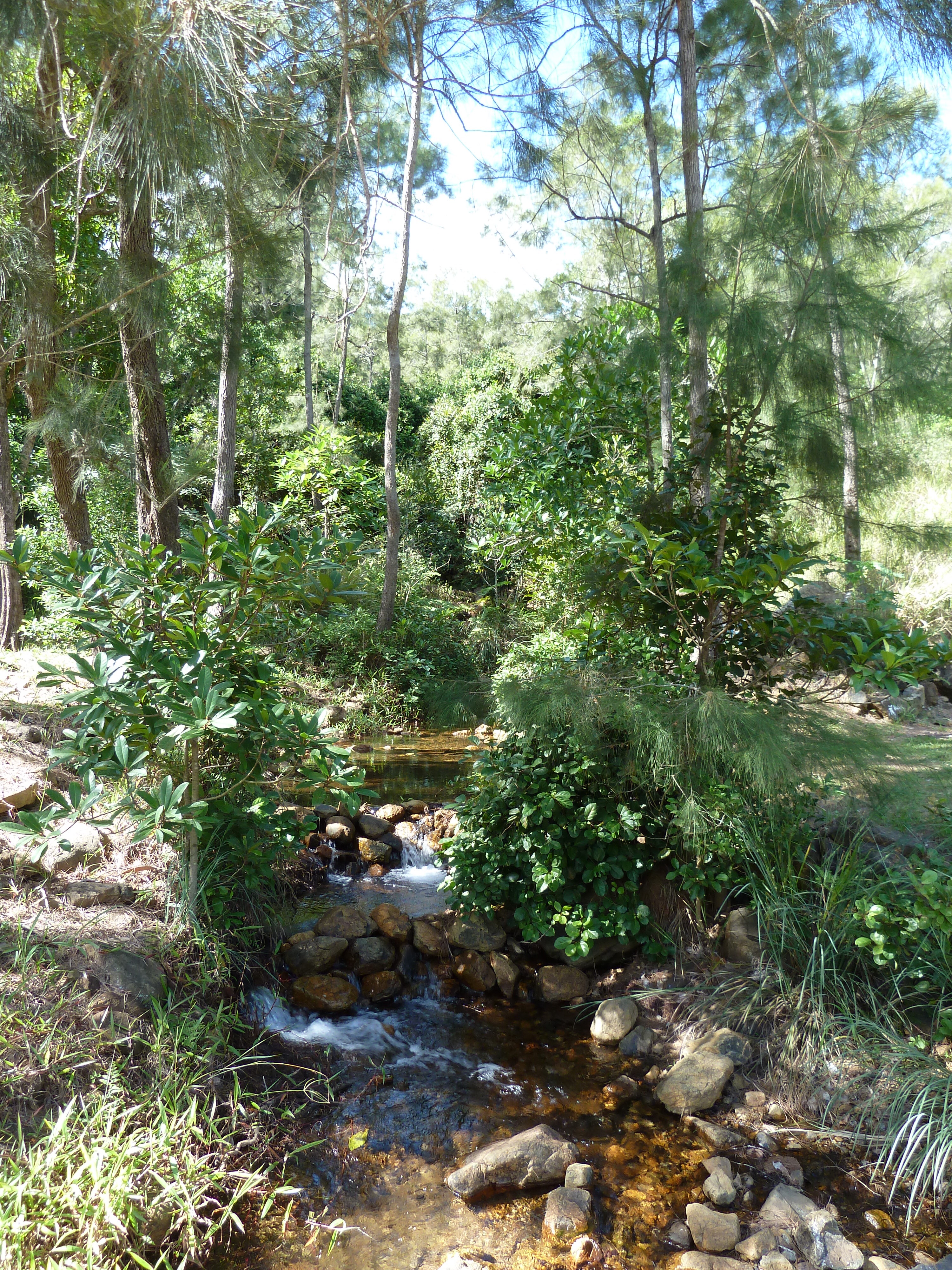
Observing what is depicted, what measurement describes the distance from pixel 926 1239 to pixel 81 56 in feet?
21.4

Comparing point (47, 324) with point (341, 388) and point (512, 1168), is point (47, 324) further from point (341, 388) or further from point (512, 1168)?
point (341, 388)

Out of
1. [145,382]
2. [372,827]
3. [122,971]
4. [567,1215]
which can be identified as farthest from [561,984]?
[145,382]

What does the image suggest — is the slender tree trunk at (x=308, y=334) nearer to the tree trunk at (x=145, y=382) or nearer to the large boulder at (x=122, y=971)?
the tree trunk at (x=145, y=382)

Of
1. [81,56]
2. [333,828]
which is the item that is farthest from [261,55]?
[333,828]

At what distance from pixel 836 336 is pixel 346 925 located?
3.61 m

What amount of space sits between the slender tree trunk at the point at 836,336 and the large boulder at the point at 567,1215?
3.11 m

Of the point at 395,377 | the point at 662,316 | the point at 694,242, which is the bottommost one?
the point at 662,316

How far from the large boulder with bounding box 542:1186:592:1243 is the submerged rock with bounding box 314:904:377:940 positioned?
1657 mm

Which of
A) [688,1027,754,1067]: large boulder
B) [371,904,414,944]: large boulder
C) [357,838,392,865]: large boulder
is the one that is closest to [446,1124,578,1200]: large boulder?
[688,1027,754,1067]: large boulder

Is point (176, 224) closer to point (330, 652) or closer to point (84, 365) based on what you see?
point (84, 365)

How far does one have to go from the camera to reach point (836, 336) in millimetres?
3338

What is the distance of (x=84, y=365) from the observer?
→ 747 centimetres

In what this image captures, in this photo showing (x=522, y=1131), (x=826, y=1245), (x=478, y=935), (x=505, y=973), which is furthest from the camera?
(x=478, y=935)

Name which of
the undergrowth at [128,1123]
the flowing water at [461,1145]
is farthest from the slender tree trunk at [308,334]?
the undergrowth at [128,1123]
